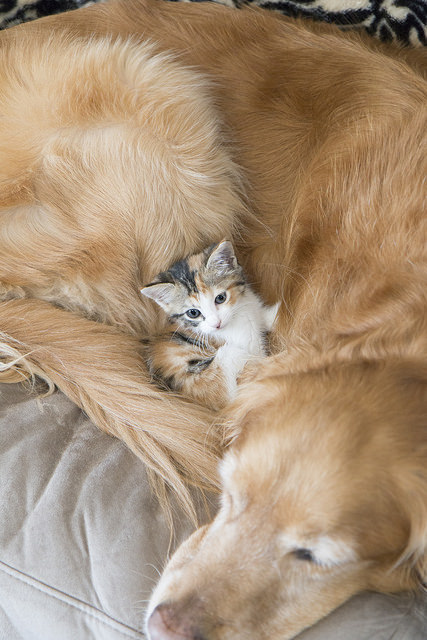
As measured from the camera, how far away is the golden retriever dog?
1.06 m

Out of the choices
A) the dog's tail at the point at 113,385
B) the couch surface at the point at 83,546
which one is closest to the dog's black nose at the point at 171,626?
the couch surface at the point at 83,546

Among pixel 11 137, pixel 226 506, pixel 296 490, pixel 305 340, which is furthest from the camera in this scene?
pixel 11 137

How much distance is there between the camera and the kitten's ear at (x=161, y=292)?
5.33ft

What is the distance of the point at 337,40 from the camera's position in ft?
5.79

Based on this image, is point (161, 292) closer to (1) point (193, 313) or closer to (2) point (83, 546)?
(1) point (193, 313)

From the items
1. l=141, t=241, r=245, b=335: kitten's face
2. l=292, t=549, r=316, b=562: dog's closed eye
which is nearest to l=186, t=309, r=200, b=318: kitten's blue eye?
l=141, t=241, r=245, b=335: kitten's face

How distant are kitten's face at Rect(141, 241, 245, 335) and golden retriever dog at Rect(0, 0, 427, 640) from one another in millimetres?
90

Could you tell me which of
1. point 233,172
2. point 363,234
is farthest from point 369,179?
point 233,172

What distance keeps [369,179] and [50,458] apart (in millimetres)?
1042

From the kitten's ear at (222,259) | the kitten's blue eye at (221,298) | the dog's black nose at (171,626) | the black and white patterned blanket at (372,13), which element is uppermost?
the black and white patterned blanket at (372,13)

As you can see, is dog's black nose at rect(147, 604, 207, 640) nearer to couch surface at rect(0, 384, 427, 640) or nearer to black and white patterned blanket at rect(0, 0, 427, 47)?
couch surface at rect(0, 384, 427, 640)

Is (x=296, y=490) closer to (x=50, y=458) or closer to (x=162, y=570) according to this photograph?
(x=162, y=570)

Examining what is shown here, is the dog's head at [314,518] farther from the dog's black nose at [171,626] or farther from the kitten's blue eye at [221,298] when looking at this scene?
the kitten's blue eye at [221,298]

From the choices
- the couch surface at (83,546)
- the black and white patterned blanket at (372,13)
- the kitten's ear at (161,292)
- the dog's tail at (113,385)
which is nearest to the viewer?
the couch surface at (83,546)
